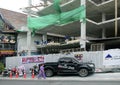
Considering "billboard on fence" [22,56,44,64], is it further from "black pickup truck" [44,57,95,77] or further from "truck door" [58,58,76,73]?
"truck door" [58,58,76,73]

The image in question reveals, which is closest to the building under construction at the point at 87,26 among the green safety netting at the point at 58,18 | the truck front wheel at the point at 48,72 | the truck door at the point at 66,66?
the green safety netting at the point at 58,18

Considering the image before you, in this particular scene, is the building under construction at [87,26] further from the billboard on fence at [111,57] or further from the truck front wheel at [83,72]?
the truck front wheel at [83,72]

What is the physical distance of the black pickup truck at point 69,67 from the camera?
86.4 feet

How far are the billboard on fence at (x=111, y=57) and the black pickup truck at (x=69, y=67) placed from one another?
196 cm

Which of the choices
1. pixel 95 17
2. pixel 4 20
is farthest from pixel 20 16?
pixel 95 17

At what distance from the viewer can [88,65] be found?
26.5m

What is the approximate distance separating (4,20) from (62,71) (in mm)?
25273

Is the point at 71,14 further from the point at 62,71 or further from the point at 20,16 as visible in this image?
the point at 20,16

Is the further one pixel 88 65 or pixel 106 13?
pixel 106 13

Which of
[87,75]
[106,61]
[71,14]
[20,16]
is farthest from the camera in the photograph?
[20,16]

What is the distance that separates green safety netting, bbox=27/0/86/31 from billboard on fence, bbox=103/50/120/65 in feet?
36.5

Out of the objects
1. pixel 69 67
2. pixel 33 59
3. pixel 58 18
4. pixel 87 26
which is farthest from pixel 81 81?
pixel 87 26

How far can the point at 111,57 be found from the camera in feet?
92.6

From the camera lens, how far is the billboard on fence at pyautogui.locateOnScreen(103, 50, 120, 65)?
27.9 meters
